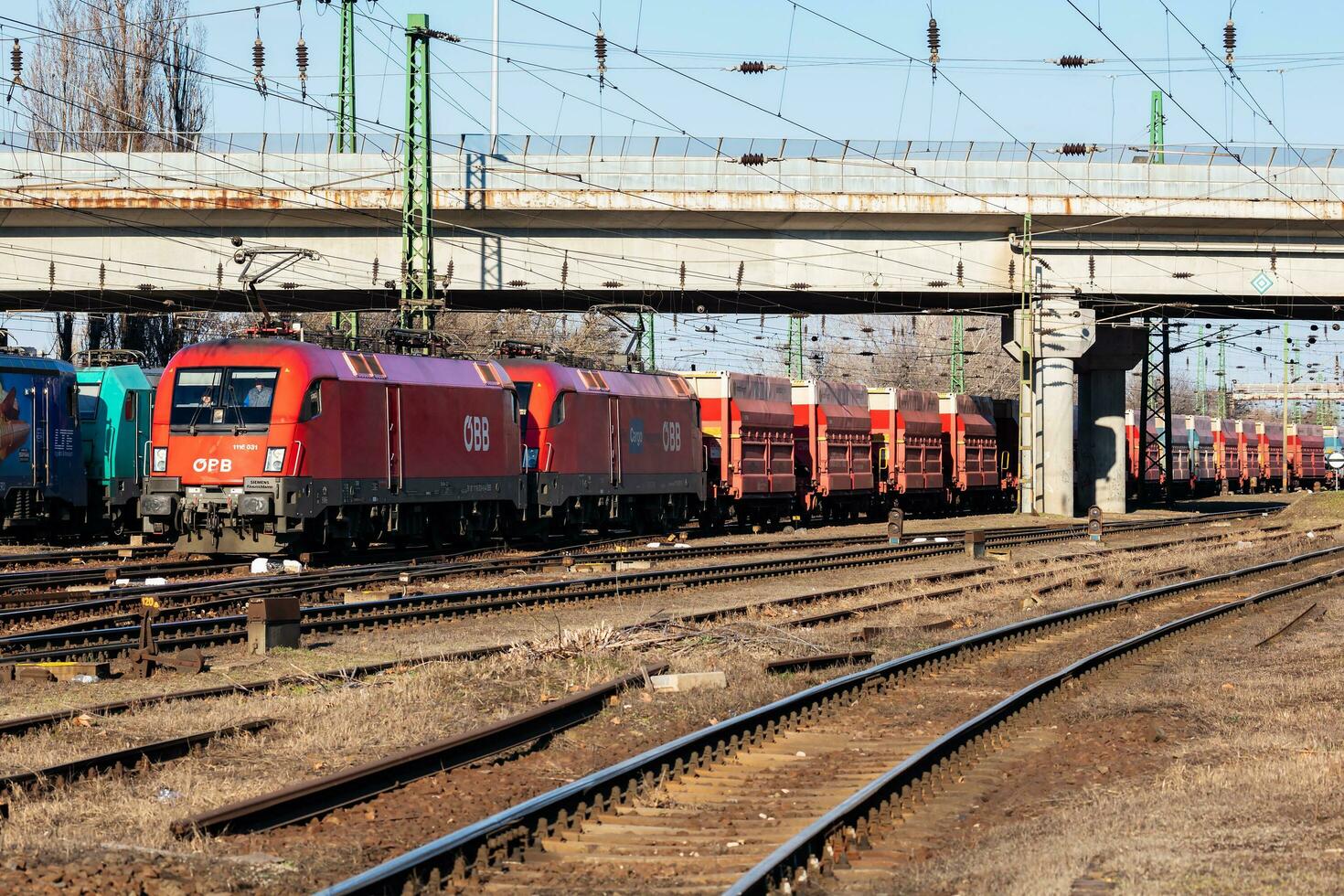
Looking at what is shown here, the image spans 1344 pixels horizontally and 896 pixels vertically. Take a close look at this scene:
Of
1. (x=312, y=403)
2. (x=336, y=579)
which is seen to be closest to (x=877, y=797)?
(x=336, y=579)

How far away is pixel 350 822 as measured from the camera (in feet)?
27.1

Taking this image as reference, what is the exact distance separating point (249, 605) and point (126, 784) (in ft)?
20.8

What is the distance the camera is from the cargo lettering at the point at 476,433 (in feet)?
88.4

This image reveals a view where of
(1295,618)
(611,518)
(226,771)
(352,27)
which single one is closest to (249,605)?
(226,771)

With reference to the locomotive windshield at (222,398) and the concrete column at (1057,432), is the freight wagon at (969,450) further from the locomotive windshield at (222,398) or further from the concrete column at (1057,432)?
the locomotive windshield at (222,398)

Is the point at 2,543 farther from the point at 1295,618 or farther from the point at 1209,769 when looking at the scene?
the point at 1209,769

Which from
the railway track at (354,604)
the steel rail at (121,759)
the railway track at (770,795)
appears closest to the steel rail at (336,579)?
the railway track at (354,604)

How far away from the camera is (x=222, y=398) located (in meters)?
23.6

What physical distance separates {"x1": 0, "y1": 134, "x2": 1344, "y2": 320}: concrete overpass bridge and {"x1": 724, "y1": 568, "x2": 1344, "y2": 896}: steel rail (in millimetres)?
27012

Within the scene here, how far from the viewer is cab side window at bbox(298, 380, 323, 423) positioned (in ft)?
75.9

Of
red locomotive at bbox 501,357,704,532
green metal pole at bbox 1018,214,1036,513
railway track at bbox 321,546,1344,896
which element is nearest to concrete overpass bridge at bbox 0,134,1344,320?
green metal pole at bbox 1018,214,1036,513

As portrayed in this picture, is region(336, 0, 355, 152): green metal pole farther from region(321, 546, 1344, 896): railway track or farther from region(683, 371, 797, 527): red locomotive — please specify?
region(321, 546, 1344, 896): railway track

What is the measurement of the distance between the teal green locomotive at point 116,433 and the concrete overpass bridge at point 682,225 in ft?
26.9

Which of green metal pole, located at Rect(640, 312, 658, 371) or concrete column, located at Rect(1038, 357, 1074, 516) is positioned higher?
green metal pole, located at Rect(640, 312, 658, 371)
